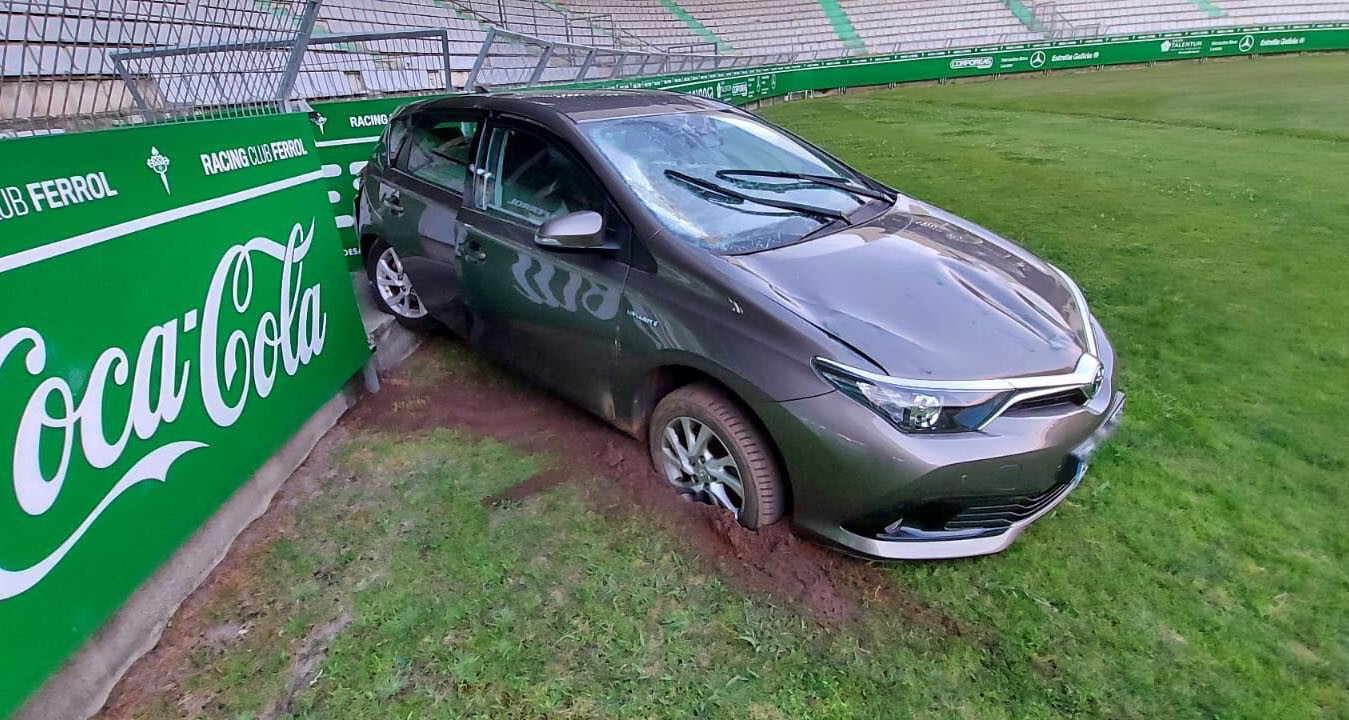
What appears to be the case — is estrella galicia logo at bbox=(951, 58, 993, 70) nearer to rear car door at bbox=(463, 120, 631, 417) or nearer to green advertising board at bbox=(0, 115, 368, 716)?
rear car door at bbox=(463, 120, 631, 417)

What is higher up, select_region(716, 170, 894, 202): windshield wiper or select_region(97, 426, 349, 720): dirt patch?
select_region(716, 170, 894, 202): windshield wiper

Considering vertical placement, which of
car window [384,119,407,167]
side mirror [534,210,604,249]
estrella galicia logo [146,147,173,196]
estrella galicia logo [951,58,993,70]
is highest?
estrella galicia logo [146,147,173,196]

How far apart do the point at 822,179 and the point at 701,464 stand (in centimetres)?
160

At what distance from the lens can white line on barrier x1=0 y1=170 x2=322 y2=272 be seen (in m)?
1.93

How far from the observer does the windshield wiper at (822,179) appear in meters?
3.37

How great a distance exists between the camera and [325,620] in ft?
7.83

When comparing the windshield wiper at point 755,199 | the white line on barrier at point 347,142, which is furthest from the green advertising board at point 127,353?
the white line on barrier at point 347,142

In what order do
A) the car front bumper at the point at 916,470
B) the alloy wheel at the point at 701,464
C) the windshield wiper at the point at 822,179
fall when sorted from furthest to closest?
the windshield wiper at the point at 822,179 < the alloy wheel at the point at 701,464 < the car front bumper at the point at 916,470

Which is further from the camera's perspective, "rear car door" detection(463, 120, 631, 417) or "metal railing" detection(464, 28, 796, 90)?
"metal railing" detection(464, 28, 796, 90)

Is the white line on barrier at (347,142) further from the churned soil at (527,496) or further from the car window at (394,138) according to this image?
the churned soil at (527,496)

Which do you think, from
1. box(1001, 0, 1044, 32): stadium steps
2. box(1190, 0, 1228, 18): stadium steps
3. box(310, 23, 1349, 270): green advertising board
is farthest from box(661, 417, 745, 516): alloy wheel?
box(1190, 0, 1228, 18): stadium steps

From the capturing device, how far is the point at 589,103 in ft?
11.6

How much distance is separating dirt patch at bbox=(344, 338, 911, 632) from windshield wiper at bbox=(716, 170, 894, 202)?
51.9 inches

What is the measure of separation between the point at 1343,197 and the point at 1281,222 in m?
1.59
